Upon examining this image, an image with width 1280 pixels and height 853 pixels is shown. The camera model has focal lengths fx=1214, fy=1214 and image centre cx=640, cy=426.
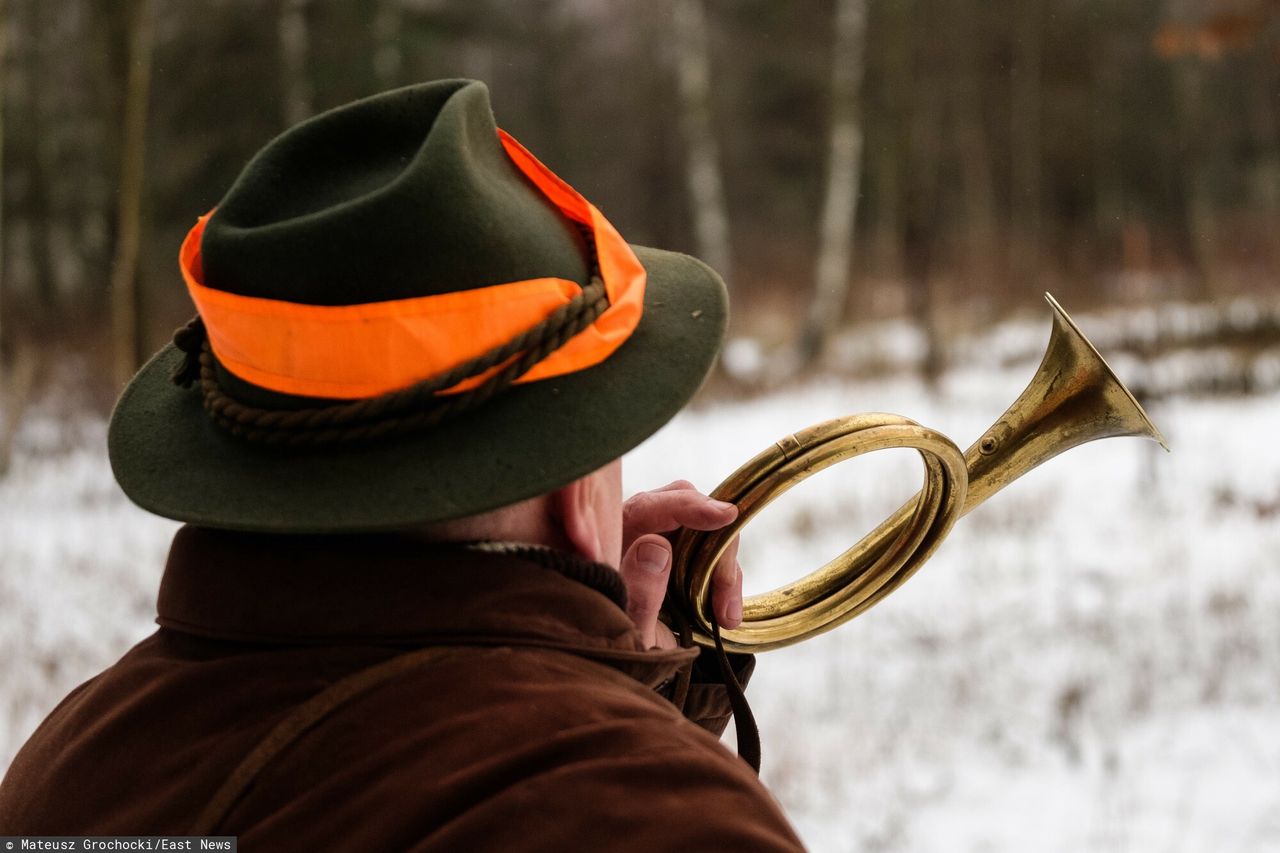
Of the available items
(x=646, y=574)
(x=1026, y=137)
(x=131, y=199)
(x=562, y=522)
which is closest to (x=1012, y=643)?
(x=646, y=574)

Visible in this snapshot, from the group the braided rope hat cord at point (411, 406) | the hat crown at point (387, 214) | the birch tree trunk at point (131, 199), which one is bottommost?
the birch tree trunk at point (131, 199)

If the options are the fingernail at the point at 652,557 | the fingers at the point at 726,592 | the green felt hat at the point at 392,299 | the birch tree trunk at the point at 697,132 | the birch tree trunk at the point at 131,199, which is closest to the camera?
the green felt hat at the point at 392,299

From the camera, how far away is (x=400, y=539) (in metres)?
0.94

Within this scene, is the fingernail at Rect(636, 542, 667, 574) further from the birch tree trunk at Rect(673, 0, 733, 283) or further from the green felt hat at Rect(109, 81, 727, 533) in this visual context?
the birch tree trunk at Rect(673, 0, 733, 283)

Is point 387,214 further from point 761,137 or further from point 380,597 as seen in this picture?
point 761,137

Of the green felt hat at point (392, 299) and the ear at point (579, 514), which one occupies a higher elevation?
the green felt hat at point (392, 299)

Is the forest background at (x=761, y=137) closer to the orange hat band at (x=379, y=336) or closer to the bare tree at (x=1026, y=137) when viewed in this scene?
the bare tree at (x=1026, y=137)

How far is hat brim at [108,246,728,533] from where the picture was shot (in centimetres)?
89

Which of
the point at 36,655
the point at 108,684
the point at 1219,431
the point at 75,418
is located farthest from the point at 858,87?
the point at 108,684

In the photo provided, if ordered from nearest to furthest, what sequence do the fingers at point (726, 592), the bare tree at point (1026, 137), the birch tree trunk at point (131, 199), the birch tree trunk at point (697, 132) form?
the fingers at point (726, 592) → the birch tree trunk at point (131, 199) → the birch tree trunk at point (697, 132) → the bare tree at point (1026, 137)

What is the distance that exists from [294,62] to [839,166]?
4.82 meters

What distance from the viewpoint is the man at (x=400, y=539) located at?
2.71ft

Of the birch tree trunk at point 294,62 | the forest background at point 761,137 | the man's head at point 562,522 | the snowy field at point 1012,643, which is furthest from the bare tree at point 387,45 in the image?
the man's head at point 562,522

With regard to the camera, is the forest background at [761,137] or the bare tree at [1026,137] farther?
the bare tree at [1026,137]
